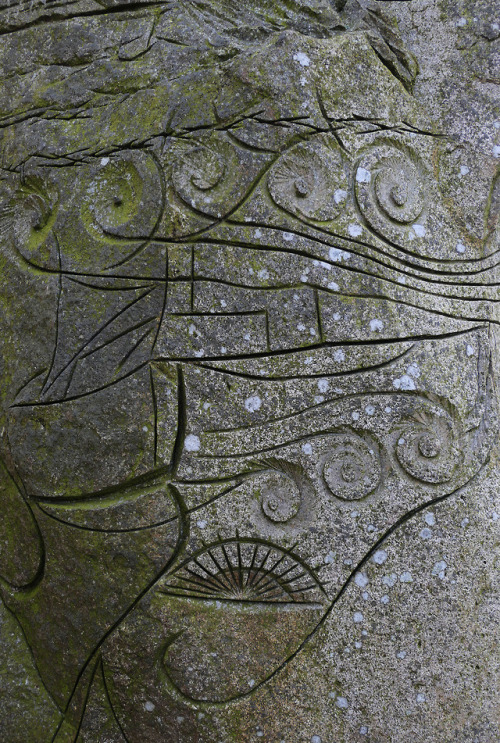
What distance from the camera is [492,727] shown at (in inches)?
103

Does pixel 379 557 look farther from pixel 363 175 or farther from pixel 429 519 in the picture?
pixel 363 175

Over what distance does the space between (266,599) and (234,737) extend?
53 cm

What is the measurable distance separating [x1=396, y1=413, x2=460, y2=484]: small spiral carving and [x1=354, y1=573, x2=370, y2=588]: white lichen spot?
17.5 inches

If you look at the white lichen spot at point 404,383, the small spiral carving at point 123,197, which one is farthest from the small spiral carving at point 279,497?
the small spiral carving at point 123,197

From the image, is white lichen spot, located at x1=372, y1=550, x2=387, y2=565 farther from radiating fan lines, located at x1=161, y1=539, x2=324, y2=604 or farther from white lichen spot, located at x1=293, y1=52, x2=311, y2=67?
white lichen spot, located at x1=293, y1=52, x2=311, y2=67

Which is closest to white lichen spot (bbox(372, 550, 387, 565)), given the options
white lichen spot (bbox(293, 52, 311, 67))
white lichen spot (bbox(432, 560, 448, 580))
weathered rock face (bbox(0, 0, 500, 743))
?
weathered rock face (bbox(0, 0, 500, 743))

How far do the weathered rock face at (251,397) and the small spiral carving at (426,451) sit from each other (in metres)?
0.01

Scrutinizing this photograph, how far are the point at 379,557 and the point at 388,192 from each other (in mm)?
1517

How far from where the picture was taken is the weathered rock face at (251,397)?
8.58 ft

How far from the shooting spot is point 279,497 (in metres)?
2.67

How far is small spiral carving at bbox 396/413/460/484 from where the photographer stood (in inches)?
106

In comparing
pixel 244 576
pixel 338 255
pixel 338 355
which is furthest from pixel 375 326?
pixel 244 576

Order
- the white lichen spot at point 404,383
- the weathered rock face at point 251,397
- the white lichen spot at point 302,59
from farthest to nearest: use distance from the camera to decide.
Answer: the white lichen spot at point 302,59 < the white lichen spot at point 404,383 < the weathered rock face at point 251,397

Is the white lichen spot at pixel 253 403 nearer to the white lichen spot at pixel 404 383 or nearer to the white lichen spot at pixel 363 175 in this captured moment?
the white lichen spot at pixel 404 383
